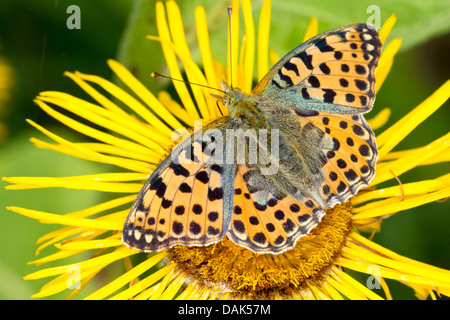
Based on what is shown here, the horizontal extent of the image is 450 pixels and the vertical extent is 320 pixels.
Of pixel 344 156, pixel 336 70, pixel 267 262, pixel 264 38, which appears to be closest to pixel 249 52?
pixel 264 38

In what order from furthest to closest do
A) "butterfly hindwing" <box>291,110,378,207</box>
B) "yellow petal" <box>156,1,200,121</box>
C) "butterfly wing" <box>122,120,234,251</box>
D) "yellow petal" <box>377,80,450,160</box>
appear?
"yellow petal" <box>156,1,200,121</box> < "yellow petal" <box>377,80,450,160</box> < "butterfly hindwing" <box>291,110,378,207</box> < "butterfly wing" <box>122,120,234,251</box>

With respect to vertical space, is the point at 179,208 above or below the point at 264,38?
below

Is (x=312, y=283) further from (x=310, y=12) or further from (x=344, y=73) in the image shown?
(x=310, y=12)

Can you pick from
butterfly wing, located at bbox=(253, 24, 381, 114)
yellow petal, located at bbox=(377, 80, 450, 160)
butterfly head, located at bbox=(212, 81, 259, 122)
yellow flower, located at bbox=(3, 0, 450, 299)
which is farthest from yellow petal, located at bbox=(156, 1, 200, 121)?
yellow petal, located at bbox=(377, 80, 450, 160)

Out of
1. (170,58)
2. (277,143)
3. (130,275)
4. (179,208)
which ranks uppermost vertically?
(170,58)

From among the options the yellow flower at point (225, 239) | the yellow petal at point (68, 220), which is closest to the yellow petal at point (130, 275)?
the yellow flower at point (225, 239)

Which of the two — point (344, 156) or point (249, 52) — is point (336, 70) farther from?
point (249, 52)

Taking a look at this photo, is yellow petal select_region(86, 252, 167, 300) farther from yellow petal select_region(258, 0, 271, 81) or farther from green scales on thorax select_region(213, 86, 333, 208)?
yellow petal select_region(258, 0, 271, 81)
